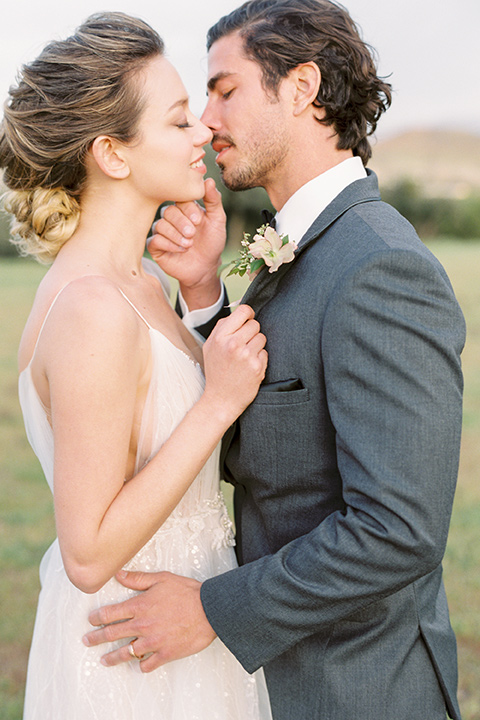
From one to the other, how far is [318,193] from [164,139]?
1.70 feet

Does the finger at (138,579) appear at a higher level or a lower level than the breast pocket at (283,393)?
lower

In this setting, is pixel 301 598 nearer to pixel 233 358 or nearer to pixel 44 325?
pixel 233 358

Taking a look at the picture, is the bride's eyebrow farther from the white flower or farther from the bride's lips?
the white flower

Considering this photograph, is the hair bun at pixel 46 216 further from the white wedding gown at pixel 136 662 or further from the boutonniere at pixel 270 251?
the boutonniere at pixel 270 251

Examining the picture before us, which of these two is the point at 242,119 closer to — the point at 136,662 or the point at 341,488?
the point at 341,488

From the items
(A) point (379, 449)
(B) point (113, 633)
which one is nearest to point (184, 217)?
(A) point (379, 449)

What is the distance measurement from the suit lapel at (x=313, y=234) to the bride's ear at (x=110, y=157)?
56cm

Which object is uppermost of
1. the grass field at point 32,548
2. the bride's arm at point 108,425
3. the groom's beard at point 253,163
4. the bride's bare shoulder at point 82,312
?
the groom's beard at point 253,163

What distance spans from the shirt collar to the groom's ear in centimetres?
32

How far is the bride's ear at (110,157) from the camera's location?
2100mm

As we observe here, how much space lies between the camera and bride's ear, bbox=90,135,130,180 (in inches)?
82.7

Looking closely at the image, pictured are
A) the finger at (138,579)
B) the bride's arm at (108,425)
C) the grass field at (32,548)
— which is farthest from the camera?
the grass field at (32,548)

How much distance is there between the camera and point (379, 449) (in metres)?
1.58

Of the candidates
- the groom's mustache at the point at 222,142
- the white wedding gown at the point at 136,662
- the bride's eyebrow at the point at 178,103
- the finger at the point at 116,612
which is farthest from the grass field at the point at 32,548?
the bride's eyebrow at the point at 178,103
